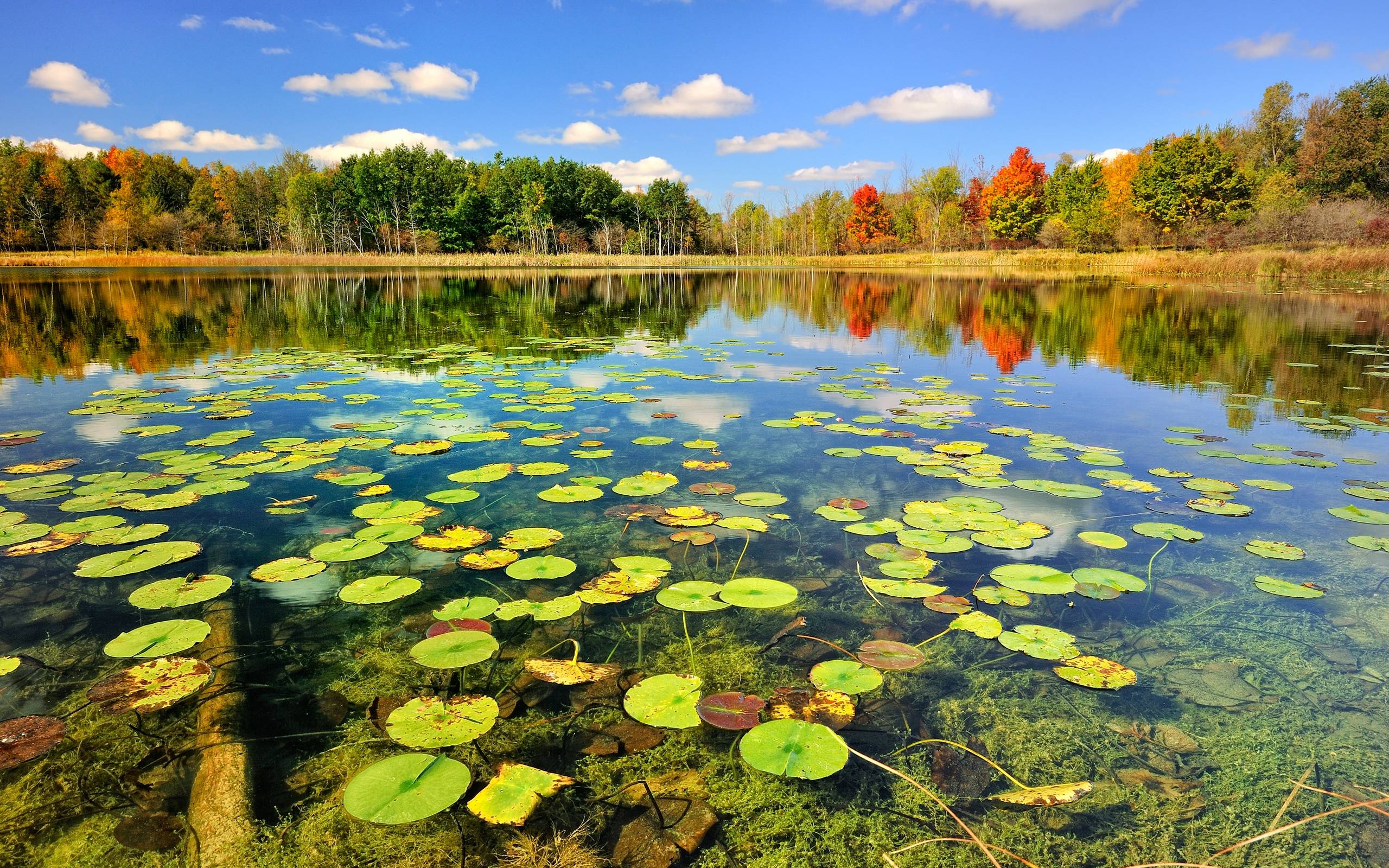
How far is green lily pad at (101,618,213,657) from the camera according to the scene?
7.25 feet

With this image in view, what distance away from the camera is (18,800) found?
1.65 m

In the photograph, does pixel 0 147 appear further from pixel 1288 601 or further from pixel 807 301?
pixel 1288 601

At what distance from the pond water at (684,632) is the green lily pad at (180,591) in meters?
0.02

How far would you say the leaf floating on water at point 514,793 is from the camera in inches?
62.7

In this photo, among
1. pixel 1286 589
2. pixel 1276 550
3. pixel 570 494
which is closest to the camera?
pixel 1286 589

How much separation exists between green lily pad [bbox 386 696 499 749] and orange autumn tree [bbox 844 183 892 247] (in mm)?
67991

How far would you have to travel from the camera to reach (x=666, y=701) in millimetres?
2014

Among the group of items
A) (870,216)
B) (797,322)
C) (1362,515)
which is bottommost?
(1362,515)

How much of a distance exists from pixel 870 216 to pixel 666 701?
6841 centimetres

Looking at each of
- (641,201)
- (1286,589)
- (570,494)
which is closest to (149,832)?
(570,494)

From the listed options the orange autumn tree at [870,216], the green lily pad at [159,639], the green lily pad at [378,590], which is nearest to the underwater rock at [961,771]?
the green lily pad at [378,590]

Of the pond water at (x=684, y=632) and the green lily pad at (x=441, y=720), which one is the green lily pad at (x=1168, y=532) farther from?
the green lily pad at (x=441, y=720)

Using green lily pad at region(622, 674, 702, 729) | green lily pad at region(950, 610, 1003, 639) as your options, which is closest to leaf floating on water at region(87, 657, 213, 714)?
green lily pad at region(622, 674, 702, 729)

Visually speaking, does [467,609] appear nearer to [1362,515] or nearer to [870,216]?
[1362,515]
